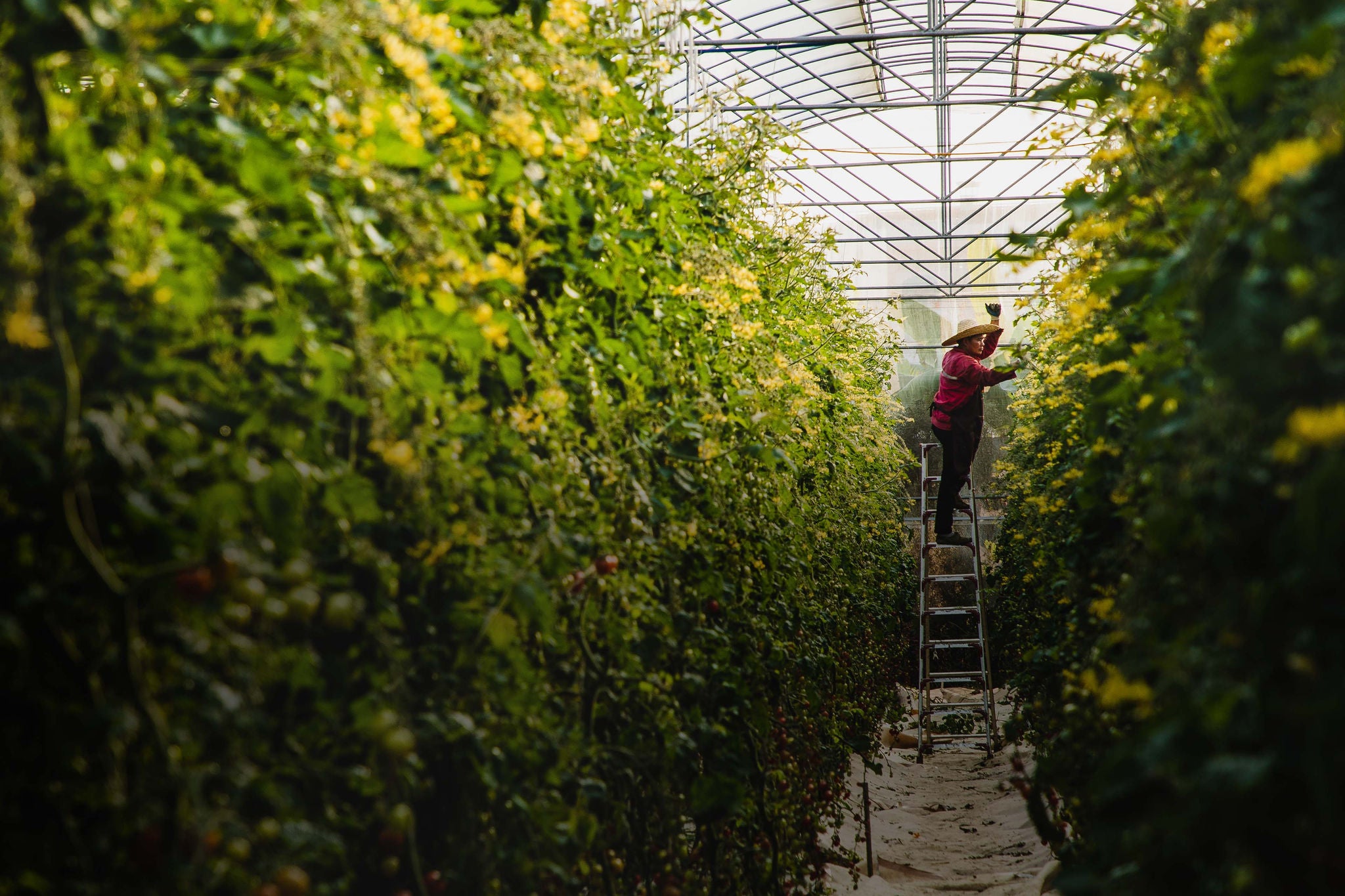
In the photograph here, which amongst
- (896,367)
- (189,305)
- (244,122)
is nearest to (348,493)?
(189,305)

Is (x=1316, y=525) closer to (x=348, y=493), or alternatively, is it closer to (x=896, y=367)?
(x=348, y=493)

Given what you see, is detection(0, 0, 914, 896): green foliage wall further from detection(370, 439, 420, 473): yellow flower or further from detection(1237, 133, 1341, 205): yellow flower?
detection(1237, 133, 1341, 205): yellow flower

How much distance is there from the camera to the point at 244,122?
3.48 ft

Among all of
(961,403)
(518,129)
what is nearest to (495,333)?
(518,129)

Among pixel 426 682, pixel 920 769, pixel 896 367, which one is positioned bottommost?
pixel 920 769

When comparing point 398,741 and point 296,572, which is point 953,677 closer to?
point 398,741

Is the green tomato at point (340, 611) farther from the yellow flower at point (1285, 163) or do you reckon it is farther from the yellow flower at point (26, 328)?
the yellow flower at point (1285, 163)

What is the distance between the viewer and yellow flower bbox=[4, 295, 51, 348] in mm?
719

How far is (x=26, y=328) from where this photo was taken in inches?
28.6

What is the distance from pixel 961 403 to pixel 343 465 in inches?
221

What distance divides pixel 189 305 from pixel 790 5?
792cm

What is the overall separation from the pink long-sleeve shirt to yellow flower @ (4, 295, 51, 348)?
5.62m

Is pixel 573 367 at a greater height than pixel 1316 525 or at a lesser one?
greater

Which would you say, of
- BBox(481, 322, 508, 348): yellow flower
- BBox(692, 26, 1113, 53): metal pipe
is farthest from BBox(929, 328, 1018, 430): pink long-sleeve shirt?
BBox(481, 322, 508, 348): yellow flower
